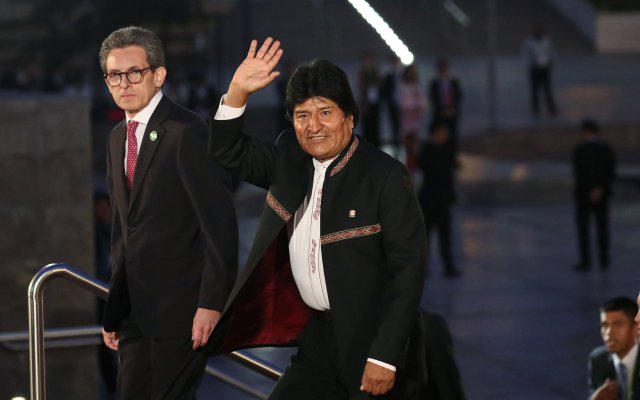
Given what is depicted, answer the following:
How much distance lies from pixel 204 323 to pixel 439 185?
30.7 feet

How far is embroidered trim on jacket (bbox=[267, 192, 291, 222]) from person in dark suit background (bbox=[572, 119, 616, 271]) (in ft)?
32.2

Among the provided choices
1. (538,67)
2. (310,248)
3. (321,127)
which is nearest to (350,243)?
(310,248)

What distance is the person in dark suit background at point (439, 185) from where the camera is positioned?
14234 mm

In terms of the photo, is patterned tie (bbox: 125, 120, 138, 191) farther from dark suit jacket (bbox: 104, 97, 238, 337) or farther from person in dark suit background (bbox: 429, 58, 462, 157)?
person in dark suit background (bbox: 429, 58, 462, 157)

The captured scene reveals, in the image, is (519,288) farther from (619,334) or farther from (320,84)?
(320,84)

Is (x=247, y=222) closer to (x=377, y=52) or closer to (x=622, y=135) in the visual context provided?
(x=622, y=135)

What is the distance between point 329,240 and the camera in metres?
4.94

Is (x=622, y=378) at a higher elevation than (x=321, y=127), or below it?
below

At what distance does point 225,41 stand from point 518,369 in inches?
1064

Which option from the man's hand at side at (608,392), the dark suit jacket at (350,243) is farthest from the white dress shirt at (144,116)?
the man's hand at side at (608,392)

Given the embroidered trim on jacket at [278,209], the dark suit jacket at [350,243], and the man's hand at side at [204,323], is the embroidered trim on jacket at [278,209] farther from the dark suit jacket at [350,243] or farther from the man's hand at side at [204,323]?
the man's hand at side at [204,323]

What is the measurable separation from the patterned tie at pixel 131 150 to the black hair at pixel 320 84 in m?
0.74

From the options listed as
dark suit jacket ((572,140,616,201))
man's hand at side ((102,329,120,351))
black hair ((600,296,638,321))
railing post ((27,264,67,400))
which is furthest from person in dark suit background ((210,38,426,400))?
dark suit jacket ((572,140,616,201))

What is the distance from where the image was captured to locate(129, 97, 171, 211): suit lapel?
17.3 feet
